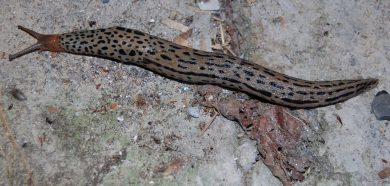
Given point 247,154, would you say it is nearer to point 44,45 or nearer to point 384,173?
point 384,173

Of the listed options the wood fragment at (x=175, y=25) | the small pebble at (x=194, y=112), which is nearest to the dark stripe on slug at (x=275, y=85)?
the small pebble at (x=194, y=112)

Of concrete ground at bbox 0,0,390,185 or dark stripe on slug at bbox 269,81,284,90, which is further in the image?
dark stripe on slug at bbox 269,81,284,90

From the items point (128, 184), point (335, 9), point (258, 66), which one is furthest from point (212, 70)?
point (335, 9)

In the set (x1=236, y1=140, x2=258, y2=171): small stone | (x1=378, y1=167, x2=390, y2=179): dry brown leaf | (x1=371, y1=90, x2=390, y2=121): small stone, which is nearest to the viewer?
(x1=236, y1=140, x2=258, y2=171): small stone

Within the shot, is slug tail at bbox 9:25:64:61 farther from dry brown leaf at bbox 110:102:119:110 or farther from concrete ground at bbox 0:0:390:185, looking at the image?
dry brown leaf at bbox 110:102:119:110

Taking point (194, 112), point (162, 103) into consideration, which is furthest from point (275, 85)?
point (162, 103)

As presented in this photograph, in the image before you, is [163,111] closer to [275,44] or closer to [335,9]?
[275,44]

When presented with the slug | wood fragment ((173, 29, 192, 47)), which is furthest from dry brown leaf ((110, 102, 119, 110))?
wood fragment ((173, 29, 192, 47))

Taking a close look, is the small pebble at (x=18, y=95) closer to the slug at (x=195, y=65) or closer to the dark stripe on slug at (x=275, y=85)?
the slug at (x=195, y=65)
